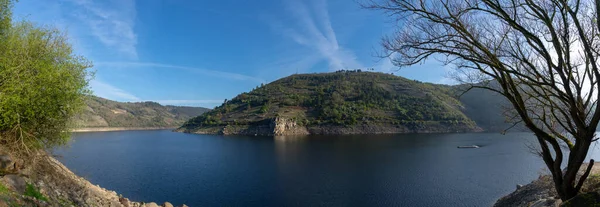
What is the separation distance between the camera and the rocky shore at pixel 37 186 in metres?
8.74

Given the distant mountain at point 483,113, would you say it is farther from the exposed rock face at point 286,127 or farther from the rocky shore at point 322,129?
the exposed rock face at point 286,127

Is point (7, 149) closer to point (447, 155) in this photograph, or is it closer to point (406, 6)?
point (406, 6)

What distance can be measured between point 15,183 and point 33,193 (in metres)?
0.62

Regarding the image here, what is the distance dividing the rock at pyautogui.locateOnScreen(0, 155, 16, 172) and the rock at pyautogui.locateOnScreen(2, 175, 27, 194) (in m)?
0.68

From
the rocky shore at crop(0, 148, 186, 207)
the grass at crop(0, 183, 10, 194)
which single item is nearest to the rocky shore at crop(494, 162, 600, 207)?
the rocky shore at crop(0, 148, 186, 207)

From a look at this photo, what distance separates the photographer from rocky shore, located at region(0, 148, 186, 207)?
28.7 ft

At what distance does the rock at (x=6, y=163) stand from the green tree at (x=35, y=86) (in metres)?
0.83

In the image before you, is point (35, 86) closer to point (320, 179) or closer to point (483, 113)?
point (320, 179)

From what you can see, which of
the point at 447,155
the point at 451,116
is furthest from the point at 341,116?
the point at 447,155

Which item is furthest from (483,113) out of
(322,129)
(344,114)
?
(322,129)

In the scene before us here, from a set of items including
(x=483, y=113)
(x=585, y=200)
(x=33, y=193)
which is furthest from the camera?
(x=483, y=113)

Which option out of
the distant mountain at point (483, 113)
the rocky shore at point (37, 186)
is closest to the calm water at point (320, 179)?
the rocky shore at point (37, 186)

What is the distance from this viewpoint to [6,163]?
1038cm

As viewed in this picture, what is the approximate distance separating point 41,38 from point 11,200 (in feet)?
28.0
